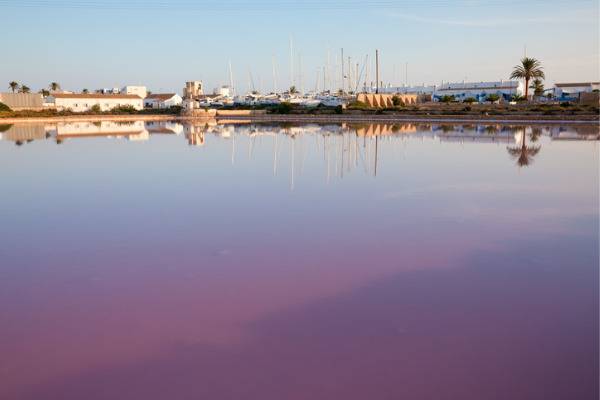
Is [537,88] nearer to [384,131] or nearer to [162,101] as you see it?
[384,131]

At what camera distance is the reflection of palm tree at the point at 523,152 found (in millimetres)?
16734

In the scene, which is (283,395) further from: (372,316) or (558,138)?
(558,138)

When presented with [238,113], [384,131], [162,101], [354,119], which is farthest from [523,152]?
[162,101]

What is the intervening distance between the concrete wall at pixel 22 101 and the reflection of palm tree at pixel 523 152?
179 feet

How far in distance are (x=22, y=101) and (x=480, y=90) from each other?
178 ft

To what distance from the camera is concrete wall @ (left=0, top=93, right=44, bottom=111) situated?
59062 mm

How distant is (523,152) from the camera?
63.6 feet

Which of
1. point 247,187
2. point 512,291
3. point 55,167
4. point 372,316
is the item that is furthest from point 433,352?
point 55,167

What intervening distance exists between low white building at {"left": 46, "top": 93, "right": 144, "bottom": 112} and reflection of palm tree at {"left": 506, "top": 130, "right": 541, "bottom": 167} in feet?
182

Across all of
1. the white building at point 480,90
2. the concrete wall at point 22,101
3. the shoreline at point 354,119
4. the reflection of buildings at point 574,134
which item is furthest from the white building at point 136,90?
the reflection of buildings at point 574,134

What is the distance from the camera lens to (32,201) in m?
11.1

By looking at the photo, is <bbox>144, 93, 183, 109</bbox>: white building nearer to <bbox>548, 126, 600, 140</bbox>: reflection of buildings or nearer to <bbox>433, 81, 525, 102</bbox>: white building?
<bbox>433, 81, 525, 102</bbox>: white building

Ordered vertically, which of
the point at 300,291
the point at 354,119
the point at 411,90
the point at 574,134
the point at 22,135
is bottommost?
the point at 300,291

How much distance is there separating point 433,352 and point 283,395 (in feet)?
4.66
